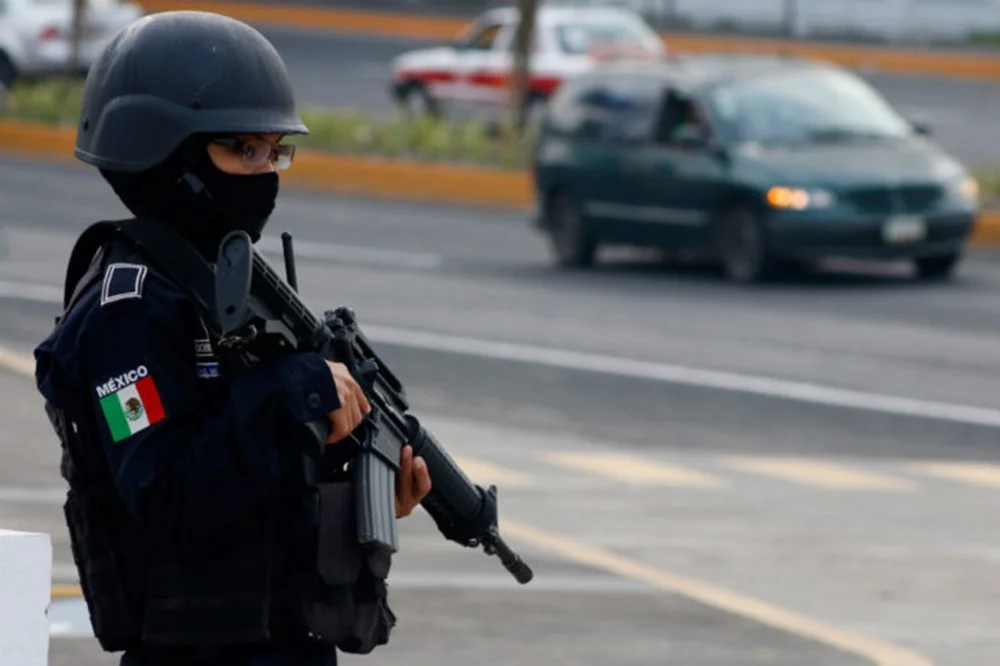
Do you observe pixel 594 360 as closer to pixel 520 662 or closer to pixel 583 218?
pixel 583 218

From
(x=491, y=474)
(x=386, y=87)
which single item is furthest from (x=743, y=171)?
(x=386, y=87)

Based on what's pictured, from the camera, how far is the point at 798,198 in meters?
18.1

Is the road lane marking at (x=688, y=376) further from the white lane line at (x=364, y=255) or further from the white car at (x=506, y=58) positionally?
the white car at (x=506, y=58)

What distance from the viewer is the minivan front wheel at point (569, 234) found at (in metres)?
20.0

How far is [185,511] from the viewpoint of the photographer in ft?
11.9

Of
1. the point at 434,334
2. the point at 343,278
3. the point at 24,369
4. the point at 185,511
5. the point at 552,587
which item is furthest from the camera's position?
the point at 343,278

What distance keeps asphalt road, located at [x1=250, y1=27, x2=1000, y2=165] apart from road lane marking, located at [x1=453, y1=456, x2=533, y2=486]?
17.4 m

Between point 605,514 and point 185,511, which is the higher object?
point 185,511

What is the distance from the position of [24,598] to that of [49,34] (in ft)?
103

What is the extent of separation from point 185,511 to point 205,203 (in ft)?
1.58

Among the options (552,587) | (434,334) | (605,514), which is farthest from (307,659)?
(434,334)

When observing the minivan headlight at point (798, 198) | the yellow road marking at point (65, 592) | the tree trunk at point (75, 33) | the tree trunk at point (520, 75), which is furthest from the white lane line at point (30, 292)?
the tree trunk at point (75, 33)

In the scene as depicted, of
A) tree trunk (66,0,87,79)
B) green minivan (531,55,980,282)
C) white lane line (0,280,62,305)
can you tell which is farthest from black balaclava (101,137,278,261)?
tree trunk (66,0,87,79)

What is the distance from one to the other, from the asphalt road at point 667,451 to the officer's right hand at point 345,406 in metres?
3.74
